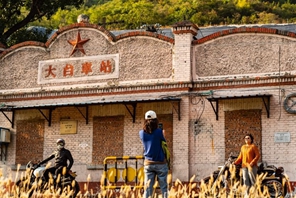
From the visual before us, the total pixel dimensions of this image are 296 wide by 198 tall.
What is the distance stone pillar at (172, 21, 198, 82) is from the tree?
1326 cm

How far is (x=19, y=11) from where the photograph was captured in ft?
111

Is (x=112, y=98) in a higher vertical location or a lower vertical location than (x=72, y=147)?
higher

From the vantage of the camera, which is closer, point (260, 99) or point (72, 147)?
point (260, 99)

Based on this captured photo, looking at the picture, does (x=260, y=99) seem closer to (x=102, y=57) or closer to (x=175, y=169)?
(x=175, y=169)

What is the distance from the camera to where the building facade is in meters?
21.1

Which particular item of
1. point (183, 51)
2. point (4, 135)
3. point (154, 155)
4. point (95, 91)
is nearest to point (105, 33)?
point (95, 91)

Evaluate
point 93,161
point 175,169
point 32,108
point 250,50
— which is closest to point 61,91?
point 32,108

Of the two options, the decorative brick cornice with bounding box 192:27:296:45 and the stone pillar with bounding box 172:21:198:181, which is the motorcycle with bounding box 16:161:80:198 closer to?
the stone pillar with bounding box 172:21:198:181

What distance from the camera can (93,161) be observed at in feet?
75.6

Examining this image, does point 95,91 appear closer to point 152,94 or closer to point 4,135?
point 152,94

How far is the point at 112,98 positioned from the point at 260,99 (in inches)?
212

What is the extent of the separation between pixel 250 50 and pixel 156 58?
3.36 meters

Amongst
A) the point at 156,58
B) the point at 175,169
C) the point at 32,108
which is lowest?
the point at 175,169

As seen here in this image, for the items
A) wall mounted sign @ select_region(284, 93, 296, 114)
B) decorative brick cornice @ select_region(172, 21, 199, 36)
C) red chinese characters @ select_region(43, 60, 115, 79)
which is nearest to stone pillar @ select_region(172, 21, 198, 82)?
decorative brick cornice @ select_region(172, 21, 199, 36)
